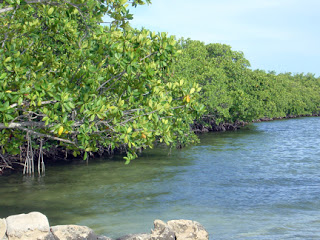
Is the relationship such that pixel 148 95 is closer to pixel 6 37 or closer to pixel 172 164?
pixel 6 37

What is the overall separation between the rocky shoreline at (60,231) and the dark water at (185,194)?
3.49ft

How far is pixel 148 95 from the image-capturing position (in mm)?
7387

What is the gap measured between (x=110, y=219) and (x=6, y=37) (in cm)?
475

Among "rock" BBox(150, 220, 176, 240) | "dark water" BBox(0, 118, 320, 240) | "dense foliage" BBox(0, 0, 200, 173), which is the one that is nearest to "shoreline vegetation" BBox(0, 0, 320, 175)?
"dense foliage" BBox(0, 0, 200, 173)

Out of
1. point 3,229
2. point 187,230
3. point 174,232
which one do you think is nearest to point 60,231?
point 3,229

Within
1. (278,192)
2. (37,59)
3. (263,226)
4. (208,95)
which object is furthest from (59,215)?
(208,95)

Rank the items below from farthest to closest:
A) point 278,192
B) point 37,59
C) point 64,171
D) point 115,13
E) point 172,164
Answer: point 172,164 → point 64,171 → point 278,192 → point 37,59 → point 115,13

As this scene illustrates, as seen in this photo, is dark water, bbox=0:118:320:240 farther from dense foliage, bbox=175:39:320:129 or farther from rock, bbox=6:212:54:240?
dense foliage, bbox=175:39:320:129

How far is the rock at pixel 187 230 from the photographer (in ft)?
23.7

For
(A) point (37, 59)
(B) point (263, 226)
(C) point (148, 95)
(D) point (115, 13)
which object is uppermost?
(D) point (115, 13)

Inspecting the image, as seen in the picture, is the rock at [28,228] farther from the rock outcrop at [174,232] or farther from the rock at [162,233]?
the rock at [162,233]

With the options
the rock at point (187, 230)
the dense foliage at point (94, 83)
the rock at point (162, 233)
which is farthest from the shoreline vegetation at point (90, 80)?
the rock at point (187, 230)

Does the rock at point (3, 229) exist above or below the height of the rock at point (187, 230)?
above

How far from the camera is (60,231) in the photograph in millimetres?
6922
